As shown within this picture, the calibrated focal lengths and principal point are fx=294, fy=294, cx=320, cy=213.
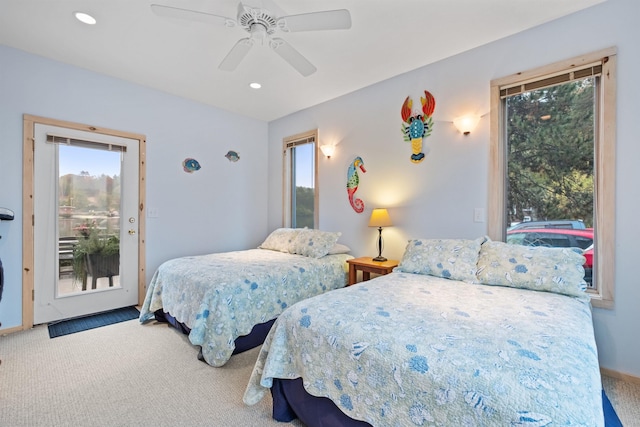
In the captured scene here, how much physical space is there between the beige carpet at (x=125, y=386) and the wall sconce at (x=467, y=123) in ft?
7.20

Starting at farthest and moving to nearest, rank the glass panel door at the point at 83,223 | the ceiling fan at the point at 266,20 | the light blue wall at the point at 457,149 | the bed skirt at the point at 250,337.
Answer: the glass panel door at the point at 83,223 → the bed skirt at the point at 250,337 → the light blue wall at the point at 457,149 → the ceiling fan at the point at 266,20

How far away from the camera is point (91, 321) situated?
3160 mm

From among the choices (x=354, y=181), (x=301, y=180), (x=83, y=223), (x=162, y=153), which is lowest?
(x=83, y=223)

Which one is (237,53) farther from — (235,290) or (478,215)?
(478,215)

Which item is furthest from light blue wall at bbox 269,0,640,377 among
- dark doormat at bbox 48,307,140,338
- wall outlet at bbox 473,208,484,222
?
dark doormat at bbox 48,307,140,338

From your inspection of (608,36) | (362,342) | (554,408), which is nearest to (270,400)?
(362,342)

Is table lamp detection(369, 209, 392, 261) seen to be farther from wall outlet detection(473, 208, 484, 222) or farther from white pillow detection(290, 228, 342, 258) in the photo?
wall outlet detection(473, 208, 484, 222)

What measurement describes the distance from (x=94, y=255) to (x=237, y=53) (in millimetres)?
2789

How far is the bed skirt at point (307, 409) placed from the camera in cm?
142

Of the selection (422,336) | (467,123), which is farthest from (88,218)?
(467,123)

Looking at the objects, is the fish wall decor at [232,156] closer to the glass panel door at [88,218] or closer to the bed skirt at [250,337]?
the glass panel door at [88,218]

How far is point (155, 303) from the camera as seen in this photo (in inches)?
118

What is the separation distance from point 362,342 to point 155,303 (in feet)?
8.31

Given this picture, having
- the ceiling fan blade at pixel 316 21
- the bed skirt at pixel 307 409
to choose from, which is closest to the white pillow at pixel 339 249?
the bed skirt at pixel 307 409
